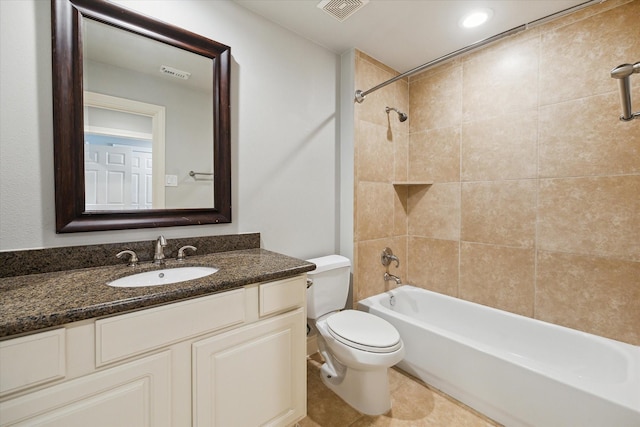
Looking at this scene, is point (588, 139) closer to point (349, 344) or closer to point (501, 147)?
point (501, 147)

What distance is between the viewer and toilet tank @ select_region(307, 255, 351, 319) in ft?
5.68

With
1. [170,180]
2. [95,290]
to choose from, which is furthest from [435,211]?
[95,290]

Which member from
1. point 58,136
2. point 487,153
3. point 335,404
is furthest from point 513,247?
point 58,136

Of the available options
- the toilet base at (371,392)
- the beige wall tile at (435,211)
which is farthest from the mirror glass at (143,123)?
the beige wall tile at (435,211)

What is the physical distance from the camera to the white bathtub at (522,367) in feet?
3.92

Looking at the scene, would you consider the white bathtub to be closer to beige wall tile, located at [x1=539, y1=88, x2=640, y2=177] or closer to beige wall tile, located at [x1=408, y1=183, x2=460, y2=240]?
beige wall tile, located at [x1=408, y1=183, x2=460, y2=240]

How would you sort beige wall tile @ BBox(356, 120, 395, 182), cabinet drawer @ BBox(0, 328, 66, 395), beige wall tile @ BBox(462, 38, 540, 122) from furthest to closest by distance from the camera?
beige wall tile @ BBox(356, 120, 395, 182), beige wall tile @ BBox(462, 38, 540, 122), cabinet drawer @ BBox(0, 328, 66, 395)

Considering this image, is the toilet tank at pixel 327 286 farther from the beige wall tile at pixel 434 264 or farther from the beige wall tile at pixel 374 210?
the beige wall tile at pixel 434 264

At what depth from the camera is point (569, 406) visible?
48.3 inches

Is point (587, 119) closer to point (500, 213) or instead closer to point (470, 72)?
point (500, 213)

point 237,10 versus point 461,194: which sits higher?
point 237,10

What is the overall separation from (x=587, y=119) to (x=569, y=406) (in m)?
1.55

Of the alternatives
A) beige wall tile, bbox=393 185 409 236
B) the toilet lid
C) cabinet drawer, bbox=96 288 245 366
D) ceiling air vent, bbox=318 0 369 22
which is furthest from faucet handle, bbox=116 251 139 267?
beige wall tile, bbox=393 185 409 236

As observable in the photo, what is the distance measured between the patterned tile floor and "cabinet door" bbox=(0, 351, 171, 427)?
880 millimetres
